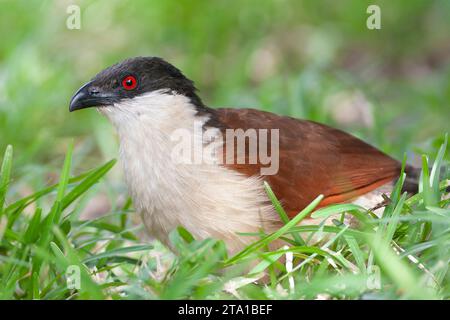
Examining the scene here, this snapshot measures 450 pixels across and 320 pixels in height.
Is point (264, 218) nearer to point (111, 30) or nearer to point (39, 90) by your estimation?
point (39, 90)

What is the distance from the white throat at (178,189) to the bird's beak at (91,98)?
10 centimetres

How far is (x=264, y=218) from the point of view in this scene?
359cm

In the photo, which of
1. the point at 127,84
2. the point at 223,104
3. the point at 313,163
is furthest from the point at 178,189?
the point at 223,104

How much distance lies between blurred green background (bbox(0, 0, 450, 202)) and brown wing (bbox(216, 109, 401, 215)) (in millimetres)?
982

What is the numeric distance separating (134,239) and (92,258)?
55 cm

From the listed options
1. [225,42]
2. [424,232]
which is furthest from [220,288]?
[225,42]

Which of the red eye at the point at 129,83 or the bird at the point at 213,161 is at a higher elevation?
the red eye at the point at 129,83

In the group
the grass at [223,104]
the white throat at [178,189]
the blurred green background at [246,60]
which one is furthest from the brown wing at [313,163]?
the blurred green background at [246,60]

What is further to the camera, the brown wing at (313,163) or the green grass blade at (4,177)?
the brown wing at (313,163)

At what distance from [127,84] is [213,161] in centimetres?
59

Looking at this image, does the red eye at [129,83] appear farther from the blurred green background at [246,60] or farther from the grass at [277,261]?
the blurred green background at [246,60]

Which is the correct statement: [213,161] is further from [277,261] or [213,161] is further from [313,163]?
[277,261]

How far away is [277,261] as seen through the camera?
3.17 m

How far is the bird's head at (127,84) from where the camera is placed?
150 inches
